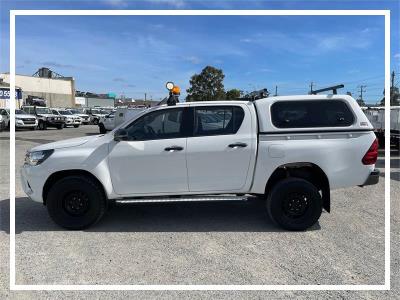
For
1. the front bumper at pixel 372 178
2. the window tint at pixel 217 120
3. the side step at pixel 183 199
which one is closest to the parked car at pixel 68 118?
the side step at pixel 183 199

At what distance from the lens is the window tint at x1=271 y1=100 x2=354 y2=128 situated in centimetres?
560

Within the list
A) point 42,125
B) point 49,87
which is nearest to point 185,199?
point 42,125

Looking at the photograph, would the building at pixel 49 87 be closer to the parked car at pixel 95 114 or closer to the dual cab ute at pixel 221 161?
the parked car at pixel 95 114

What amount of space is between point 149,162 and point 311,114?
2306mm

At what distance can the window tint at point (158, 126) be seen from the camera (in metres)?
5.62

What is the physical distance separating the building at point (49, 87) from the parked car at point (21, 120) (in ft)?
119

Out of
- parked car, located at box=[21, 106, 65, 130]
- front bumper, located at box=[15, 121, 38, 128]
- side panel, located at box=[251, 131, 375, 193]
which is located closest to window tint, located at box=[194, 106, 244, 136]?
side panel, located at box=[251, 131, 375, 193]

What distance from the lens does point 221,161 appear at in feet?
18.2

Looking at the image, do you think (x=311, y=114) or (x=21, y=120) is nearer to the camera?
(x=311, y=114)

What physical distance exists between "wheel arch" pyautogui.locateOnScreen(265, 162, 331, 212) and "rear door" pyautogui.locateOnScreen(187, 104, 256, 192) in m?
0.41

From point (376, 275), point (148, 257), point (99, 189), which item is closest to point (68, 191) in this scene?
point (99, 189)

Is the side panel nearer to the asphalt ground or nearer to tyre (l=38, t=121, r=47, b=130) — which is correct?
the asphalt ground

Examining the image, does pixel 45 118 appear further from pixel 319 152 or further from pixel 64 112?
pixel 319 152

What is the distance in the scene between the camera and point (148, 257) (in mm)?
4613
